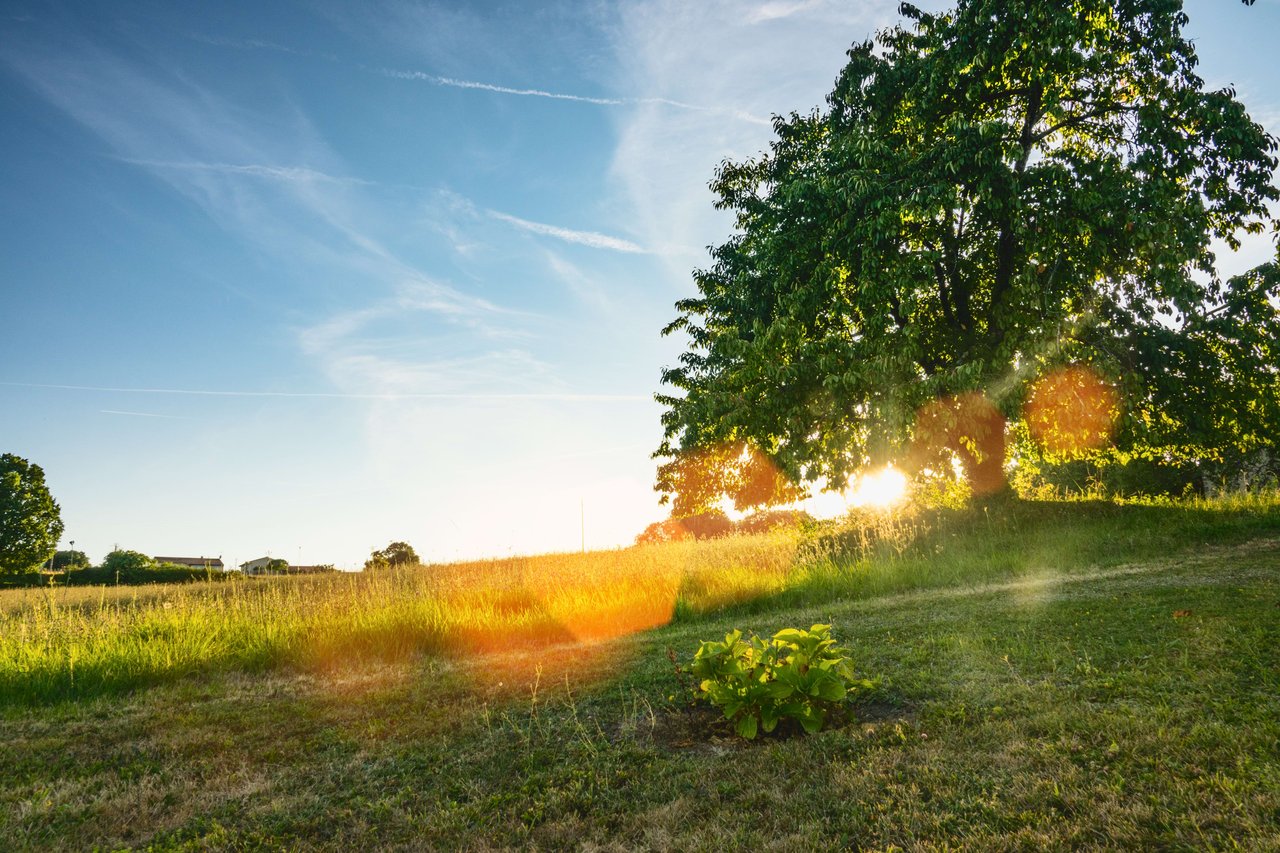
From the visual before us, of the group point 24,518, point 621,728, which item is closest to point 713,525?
point 621,728

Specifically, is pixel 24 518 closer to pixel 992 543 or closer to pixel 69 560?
pixel 69 560

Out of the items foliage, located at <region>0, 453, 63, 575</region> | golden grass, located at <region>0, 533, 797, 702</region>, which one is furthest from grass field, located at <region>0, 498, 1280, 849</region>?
foliage, located at <region>0, 453, 63, 575</region>

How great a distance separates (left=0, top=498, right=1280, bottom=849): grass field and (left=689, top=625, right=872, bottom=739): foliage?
0.60 ft

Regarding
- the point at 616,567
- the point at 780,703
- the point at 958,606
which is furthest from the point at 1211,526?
the point at 780,703

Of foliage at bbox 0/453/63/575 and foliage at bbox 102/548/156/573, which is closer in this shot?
foliage at bbox 102/548/156/573

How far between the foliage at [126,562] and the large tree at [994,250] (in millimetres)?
32708

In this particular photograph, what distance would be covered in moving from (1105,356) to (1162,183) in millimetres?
3345

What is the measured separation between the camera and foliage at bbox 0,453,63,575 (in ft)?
136

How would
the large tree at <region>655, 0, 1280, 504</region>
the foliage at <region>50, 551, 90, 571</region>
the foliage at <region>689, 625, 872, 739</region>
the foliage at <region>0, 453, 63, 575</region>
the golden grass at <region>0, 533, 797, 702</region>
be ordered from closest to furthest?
the foliage at <region>689, 625, 872, 739</region> < the golden grass at <region>0, 533, 797, 702</region> < the large tree at <region>655, 0, 1280, 504</region> < the foliage at <region>50, 551, 90, 571</region> < the foliage at <region>0, 453, 63, 575</region>

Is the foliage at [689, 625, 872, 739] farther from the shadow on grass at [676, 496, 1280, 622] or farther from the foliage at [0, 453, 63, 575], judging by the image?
the foliage at [0, 453, 63, 575]

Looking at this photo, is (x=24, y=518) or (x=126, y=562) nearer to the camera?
(x=126, y=562)

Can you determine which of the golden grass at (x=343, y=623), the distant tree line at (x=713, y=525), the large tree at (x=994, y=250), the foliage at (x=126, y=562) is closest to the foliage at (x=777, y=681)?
the golden grass at (x=343, y=623)

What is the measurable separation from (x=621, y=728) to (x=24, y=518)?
54301mm

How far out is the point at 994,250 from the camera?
1627 cm
